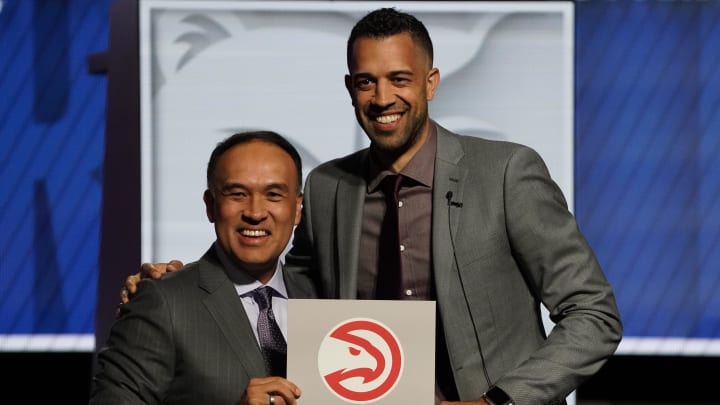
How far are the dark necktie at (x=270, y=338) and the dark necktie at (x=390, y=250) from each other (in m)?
0.31

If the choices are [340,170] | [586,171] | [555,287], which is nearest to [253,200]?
[340,170]

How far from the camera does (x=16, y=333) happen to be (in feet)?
13.8

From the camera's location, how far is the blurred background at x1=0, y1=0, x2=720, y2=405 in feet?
13.7

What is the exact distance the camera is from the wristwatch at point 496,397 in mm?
2152

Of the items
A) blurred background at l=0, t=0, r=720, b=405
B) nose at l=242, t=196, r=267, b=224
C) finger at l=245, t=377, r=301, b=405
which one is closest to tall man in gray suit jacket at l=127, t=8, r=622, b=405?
nose at l=242, t=196, r=267, b=224

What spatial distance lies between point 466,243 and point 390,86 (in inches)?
Answer: 14.2

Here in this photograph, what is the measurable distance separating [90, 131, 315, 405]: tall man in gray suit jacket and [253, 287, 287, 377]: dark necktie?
0.02 m

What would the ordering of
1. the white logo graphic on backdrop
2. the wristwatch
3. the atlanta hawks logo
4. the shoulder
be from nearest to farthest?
the atlanta hawks logo < the wristwatch < the shoulder < the white logo graphic on backdrop

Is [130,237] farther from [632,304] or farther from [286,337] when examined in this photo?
[286,337]

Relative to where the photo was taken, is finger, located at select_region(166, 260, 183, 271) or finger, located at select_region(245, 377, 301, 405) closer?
finger, located at select_region(245, 377, 301, 405)

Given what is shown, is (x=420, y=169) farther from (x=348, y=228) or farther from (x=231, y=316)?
(x=231, y=316)

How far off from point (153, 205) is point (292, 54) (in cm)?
75

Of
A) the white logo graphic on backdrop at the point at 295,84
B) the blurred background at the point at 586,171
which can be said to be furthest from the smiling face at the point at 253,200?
the blurred background at the point at 586,171

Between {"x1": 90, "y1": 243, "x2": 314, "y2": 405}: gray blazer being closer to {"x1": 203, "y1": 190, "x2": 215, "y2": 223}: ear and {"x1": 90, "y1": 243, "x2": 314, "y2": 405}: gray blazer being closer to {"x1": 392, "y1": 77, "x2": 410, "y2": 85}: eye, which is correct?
{"x1": 203, "y1": 190, "x2": 215, "y2": 223}: ear
